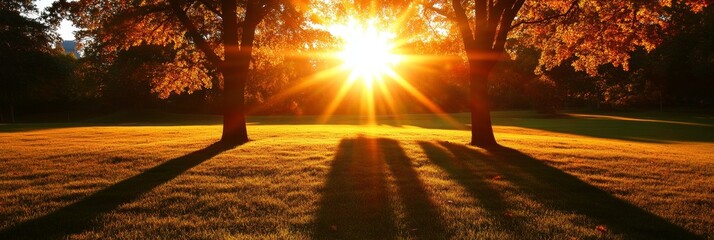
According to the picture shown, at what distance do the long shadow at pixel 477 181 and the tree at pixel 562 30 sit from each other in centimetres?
318

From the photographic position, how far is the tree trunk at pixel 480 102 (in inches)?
603

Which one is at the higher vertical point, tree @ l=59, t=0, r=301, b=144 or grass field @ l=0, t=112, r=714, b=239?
tree @ l=59, t=0, r=301, b=144

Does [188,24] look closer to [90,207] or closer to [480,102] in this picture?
[90,207]

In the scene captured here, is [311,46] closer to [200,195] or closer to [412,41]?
[412,41]

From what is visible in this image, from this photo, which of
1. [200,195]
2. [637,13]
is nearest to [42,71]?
[200,195]

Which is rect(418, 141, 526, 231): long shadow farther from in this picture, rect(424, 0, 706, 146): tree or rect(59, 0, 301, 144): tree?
rect(59, 0, 301, 144): tree

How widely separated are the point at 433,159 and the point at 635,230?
6242mm

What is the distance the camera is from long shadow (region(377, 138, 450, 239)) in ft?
18.0

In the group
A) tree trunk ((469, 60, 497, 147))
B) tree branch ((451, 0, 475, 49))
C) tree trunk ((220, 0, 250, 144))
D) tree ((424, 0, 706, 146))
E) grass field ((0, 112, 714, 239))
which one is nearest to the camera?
grass field ((0, 112, 714, 239))

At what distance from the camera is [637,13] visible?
45.9 feet

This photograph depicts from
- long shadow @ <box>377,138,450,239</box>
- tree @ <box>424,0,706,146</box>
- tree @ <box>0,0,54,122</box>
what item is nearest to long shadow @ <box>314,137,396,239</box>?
long shadow @ <box>377,138,450,239</box>

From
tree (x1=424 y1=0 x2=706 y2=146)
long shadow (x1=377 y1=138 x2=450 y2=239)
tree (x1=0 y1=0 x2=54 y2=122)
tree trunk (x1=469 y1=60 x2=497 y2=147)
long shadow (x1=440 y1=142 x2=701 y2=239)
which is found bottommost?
long shadow (x1=440 y1=142 x2=701 y2=239)

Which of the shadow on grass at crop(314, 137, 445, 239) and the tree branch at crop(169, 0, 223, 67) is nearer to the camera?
the shadow on grass at crop(314, 137, 445, 239)

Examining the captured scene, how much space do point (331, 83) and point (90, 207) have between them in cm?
6626
